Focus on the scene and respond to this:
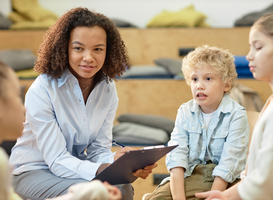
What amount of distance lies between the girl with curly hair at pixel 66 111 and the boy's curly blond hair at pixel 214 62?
34 centimetres

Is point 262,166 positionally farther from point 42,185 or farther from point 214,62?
point 42,185

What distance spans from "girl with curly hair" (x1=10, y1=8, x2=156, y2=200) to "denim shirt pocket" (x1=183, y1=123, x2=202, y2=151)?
0.55ft

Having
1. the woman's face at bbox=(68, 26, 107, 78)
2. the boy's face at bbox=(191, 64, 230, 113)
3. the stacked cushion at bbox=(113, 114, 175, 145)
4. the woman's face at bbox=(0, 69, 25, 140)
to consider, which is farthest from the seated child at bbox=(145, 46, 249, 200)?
the stacked cushion at bbox=(113, 114, 175, 145)

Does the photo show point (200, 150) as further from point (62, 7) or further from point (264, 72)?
point (62, 7)

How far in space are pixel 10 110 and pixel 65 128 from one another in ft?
1.67

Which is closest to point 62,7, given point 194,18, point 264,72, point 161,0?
point 161,0

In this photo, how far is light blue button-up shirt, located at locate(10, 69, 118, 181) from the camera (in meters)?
1.26

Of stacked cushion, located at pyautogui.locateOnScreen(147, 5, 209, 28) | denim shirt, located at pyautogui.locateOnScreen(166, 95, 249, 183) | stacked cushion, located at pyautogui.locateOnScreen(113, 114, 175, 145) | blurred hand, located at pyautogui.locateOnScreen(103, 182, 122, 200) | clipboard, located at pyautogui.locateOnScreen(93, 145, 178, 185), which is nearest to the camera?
blurred hand, located at pyautogui.locateOnScreen(103, 182, 122, 200)

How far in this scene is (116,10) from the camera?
11.4 ft

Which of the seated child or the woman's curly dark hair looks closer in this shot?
the seated child

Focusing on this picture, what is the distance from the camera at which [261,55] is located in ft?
2.94

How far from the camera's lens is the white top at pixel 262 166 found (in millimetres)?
816

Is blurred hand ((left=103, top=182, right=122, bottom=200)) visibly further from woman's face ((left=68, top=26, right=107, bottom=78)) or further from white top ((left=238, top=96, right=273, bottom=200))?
woman's face ((left=68, top=26, right=107, bottom=78))

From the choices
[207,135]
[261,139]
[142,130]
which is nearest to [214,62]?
[207,135]
